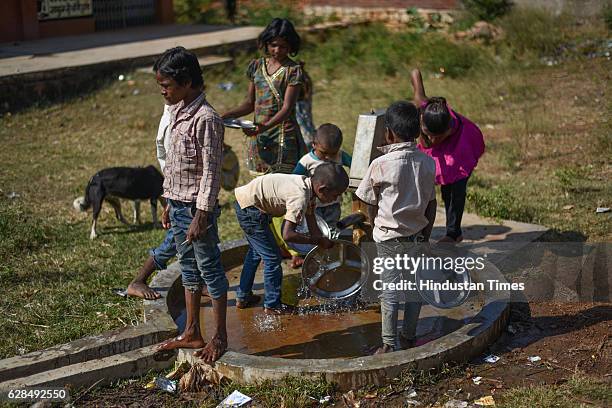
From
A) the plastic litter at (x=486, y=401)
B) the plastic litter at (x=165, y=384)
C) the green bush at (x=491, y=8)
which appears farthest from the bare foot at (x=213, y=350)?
the green bush at (x=491, y=8)

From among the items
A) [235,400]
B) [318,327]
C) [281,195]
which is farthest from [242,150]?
[235,400]

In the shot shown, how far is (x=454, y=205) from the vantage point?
19.9 ft

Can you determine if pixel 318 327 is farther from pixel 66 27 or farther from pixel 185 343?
pixel 66 27

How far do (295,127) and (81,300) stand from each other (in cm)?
193

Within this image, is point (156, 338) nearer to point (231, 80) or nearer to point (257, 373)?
point (257, 373)

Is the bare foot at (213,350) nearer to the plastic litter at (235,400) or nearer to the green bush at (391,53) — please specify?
the plastic litter at (235,400)

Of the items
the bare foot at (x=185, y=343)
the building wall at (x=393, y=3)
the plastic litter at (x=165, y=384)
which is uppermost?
the building wall at (x=393, y=3)

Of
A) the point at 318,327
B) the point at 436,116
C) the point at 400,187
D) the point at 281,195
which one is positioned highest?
the point at 436,116

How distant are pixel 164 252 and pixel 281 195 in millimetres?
1098

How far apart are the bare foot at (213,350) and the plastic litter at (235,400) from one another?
245mm

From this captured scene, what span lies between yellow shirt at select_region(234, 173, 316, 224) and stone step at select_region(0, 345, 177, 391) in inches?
38.7

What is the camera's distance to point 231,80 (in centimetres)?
1291

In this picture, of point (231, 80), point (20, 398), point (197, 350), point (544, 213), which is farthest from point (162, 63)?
point (231, 80)

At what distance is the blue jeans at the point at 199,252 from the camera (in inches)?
176
